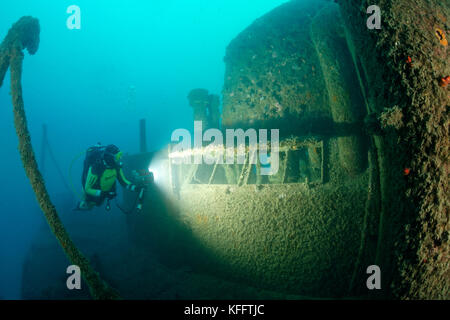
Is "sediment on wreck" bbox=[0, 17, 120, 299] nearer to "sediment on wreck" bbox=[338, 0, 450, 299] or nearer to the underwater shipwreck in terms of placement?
the underwater shipwreck

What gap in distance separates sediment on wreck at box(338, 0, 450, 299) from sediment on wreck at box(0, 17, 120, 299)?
7.56 feet

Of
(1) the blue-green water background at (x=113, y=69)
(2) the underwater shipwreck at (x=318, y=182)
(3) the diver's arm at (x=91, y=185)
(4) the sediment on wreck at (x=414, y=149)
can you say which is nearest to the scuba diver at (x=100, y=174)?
(3) the diver's arm at (x=91, y=185)

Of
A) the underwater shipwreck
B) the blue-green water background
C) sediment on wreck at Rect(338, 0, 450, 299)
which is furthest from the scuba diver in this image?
the blue-green water background

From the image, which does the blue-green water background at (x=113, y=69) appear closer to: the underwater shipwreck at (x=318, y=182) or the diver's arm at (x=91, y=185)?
the diver's arm at (x=91, y=185)

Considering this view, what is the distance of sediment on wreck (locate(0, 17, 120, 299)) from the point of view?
6.79 feet

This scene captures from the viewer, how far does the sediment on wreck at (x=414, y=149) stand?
133cm

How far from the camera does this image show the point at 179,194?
414cm

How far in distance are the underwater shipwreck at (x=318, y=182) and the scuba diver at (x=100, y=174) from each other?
35.7 inches

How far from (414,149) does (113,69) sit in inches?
5989

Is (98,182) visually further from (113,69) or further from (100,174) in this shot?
(113,69)

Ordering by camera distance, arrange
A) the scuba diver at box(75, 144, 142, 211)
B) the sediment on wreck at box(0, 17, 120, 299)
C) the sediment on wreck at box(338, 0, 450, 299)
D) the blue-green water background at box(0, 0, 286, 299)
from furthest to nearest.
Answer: the blue-green water background at box(0, 0, 286, 299)
the scuba diver at box(75, 144, 142, 211)
the sediment on wreck at box(0, 17, 120, 299)
the sediment on wreck at box(338, 0, 450, 299)

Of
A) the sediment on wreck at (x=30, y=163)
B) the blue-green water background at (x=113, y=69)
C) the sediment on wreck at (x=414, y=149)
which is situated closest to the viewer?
the sediment on wreck at (x=414, y=149)

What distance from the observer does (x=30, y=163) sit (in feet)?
7.50

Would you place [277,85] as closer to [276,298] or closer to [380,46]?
[380,46]
